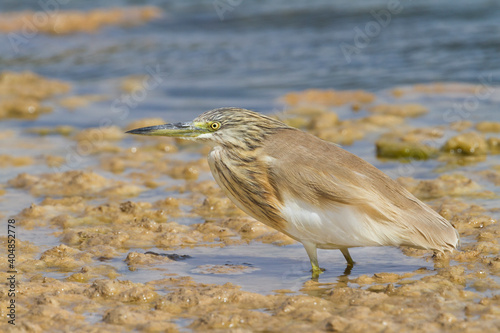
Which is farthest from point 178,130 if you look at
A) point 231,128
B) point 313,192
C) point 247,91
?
point 247,91

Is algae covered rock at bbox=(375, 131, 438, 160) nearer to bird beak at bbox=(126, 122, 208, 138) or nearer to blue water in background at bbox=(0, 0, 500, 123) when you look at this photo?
blue water in background at bbox=(0, 0, 500, 123)

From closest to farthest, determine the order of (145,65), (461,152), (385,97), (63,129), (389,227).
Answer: (389,227) → (461,152) → (63,129) → (385,97) → (145,65)

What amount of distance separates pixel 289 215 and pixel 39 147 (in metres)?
5.33

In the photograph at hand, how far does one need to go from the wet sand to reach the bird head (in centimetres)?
92

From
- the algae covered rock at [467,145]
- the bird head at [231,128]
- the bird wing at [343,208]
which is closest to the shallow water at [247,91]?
the algae covered rock at [467,145]

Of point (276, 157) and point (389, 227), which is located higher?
point (276, 157)

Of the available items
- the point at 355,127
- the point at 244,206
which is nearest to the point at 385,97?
the point at 355,127

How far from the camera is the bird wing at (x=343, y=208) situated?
501 centimetres

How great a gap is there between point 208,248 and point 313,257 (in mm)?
1049

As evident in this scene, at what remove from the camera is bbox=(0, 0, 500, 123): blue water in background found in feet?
41.6

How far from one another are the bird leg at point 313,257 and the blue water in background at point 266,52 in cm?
619

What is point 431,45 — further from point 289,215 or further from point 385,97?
point 289,215

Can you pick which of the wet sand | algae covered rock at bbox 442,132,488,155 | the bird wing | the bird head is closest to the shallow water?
the wet sand

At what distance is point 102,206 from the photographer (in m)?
6.82
